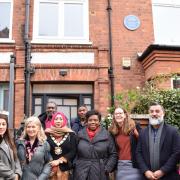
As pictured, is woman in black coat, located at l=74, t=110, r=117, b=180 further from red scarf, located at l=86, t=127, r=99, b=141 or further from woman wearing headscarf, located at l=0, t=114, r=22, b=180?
woman wearing headscarf, located at l=0, t=114, r=22, b=180

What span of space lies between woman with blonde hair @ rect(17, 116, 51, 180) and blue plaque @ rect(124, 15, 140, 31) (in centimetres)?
658

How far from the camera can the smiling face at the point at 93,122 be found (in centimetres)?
572

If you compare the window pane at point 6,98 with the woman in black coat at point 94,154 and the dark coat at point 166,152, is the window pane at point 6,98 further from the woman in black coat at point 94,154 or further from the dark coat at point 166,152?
the dark coat at point 166,152

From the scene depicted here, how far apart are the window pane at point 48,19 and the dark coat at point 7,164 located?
6.47 m

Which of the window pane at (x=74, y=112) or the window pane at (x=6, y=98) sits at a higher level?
the window pane at (x=6, y=98)

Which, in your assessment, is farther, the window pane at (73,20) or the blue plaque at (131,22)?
the blue plaque at (131,22)

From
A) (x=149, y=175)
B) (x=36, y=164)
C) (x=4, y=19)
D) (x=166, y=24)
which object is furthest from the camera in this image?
(x=166, y=24)

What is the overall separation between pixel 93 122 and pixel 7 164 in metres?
1.48

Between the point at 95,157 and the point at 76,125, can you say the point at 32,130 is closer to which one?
the point at 95,157

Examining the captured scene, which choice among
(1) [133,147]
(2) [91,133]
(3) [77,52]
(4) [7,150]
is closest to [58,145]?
(2) [91,133]

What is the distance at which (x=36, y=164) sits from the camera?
17.5 feet

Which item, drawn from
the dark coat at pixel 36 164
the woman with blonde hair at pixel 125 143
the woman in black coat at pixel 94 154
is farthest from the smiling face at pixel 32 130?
the woman with blonde hair at pixel 125 143

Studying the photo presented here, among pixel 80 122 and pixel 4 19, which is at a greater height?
pixel 4 19

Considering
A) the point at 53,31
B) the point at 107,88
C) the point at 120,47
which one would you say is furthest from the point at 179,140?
the point at 53,31
